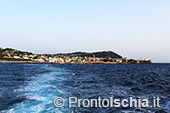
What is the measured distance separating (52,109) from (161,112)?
1049 centimetres

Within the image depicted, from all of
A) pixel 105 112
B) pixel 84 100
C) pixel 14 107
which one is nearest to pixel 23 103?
pixel 14 107

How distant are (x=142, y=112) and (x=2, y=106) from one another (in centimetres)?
1384

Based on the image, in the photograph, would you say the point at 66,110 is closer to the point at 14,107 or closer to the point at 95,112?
the point at 95,112

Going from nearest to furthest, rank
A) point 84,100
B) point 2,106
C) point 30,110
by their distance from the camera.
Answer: point 30,110 < point 2,106 < point 84,100

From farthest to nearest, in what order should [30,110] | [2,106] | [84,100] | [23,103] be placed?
1. [84,100]
2. [23,103]
3. [2,106]
4. [30,110]

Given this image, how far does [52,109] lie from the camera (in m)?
14.2

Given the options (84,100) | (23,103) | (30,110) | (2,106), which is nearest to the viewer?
(30,110)

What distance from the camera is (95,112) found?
13992 mm

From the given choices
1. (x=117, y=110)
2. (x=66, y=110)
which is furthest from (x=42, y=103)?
(x=117, y=110)

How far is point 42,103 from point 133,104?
1010 cm

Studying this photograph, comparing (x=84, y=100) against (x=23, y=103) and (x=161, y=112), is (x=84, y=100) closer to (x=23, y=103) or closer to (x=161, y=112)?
(x=23, y=103)

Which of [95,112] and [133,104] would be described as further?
[133,104]

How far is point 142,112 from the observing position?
1412cm

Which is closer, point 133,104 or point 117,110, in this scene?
point 117,110
